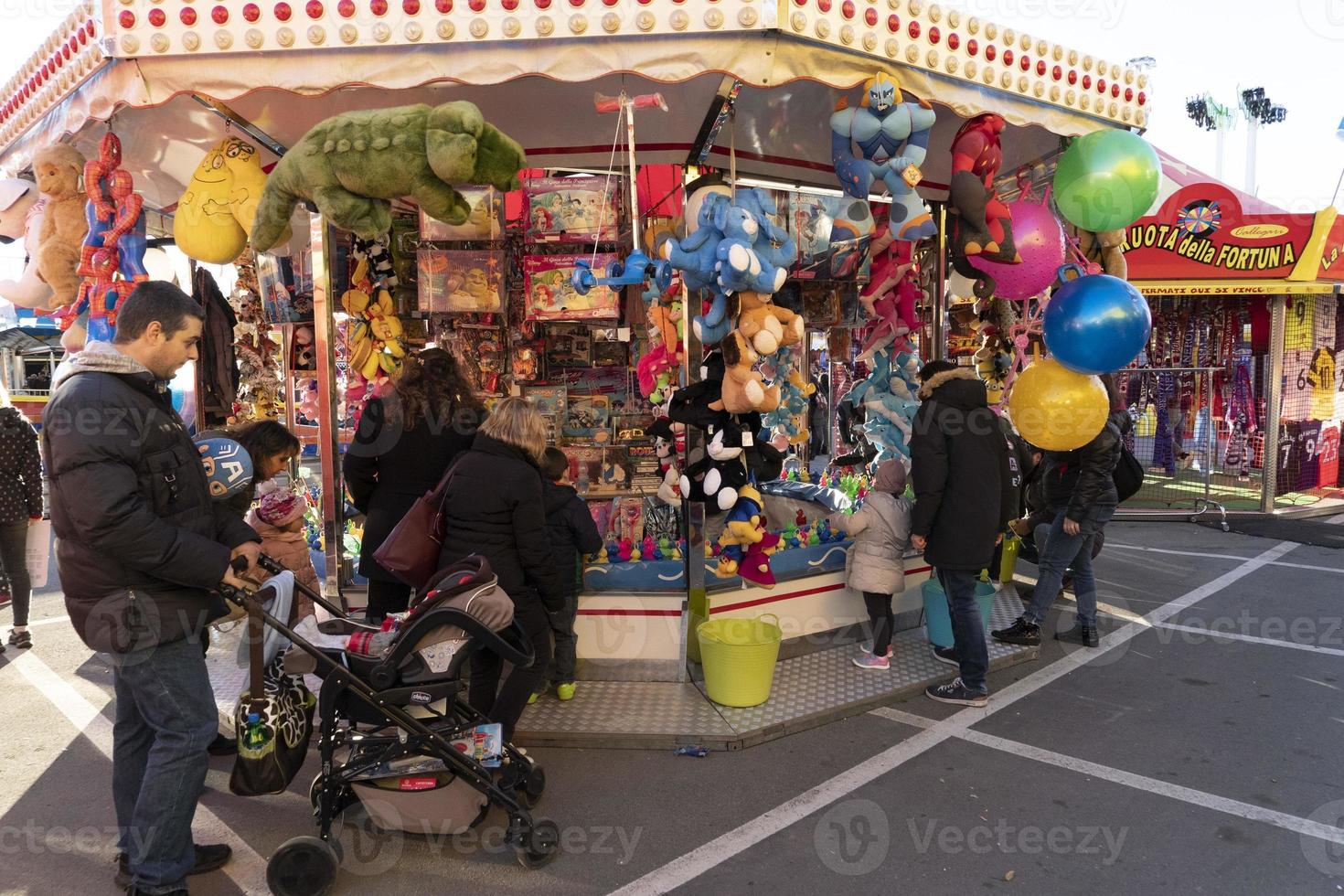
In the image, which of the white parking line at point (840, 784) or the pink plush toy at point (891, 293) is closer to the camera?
the white parking line at point (840, 784)

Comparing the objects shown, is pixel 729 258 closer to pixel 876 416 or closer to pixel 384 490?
pixel 384 490

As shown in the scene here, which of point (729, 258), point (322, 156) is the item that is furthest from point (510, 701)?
point (322, 156)

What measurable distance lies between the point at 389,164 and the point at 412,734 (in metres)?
2.42

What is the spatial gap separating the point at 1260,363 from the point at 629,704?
35.4ft

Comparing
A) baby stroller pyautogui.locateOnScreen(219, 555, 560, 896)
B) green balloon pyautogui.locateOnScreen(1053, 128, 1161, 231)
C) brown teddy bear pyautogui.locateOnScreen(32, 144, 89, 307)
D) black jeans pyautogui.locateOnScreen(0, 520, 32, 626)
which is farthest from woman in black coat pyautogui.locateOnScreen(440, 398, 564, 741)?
black jeans pyautogui.locateOnScreen(0, 520, 32, 626)

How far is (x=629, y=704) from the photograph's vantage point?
4.17 meters

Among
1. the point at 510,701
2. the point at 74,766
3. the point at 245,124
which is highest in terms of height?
the point at 245,124

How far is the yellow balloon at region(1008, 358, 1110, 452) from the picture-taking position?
446 cm

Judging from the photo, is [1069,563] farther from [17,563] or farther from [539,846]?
[17,563]

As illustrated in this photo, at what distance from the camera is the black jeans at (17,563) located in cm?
520

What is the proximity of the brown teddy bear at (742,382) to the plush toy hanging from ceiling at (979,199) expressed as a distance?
145cm

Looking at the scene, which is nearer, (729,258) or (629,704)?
(729,258)

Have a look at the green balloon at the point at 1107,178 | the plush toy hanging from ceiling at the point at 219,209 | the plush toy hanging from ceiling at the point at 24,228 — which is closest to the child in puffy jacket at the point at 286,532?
the plush toy hanging from ceiling at the point at 219,209

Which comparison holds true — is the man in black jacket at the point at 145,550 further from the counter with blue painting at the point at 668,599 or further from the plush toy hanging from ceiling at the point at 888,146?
the plush toy hanging from ceiling at the point at 888,146
